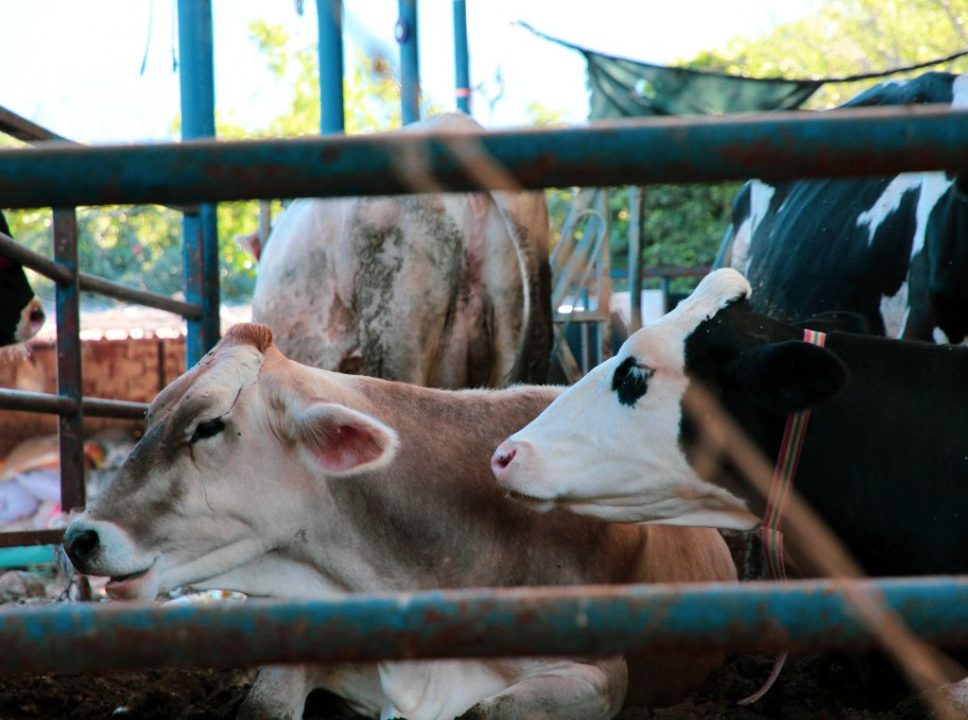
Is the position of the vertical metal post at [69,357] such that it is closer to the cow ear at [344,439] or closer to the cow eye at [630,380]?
the cow ear at [344,439]

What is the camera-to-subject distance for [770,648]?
120 centimetres

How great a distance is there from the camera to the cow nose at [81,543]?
10.2 feet

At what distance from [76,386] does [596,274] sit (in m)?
5.22

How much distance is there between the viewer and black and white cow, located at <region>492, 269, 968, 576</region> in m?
3.03

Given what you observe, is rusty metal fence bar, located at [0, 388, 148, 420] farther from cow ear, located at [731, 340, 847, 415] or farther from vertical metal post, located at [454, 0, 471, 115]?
vertical metal post, located at [454, 0, 471, 115]

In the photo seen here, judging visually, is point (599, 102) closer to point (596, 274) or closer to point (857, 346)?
point (596, 274)

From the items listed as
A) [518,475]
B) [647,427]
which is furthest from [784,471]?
[518,475]

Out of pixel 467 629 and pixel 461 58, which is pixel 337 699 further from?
pixel 461 58

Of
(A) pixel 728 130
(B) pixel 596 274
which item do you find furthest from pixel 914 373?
(B) pixel 596 274

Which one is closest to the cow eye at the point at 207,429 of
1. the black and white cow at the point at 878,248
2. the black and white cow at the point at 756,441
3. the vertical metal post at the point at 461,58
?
the black and white cow at the point at 756,441

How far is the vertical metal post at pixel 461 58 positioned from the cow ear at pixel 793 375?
945cm

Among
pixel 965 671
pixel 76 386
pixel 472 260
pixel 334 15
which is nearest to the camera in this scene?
pixel 965 671

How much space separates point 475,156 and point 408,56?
381 inches

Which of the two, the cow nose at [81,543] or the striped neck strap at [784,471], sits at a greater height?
the striped neck strap at [784,471]
